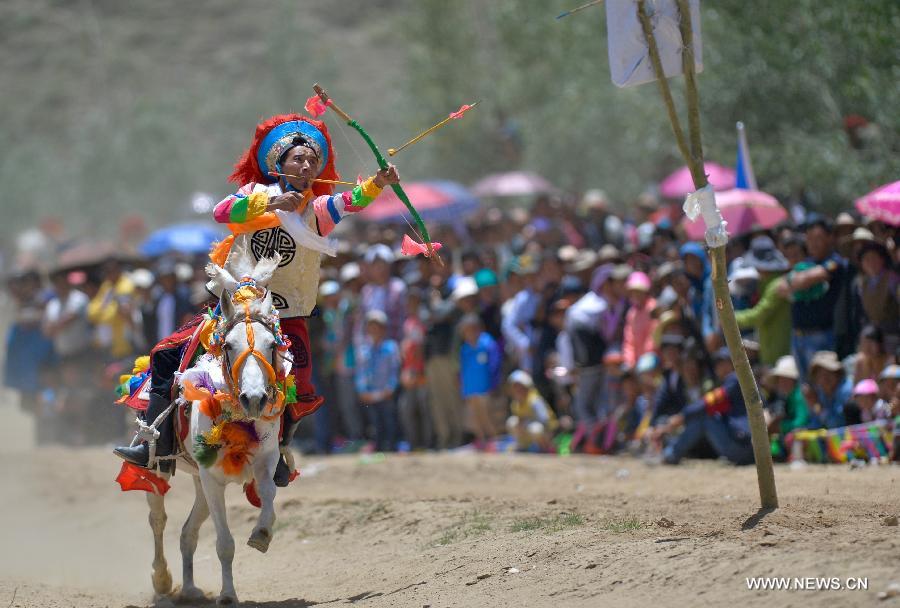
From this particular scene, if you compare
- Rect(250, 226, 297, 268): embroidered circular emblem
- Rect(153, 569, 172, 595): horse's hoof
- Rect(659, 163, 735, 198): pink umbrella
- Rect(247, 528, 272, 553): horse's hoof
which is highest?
Rect(659, 163, 735, 198): pink umbrella

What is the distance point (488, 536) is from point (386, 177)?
292 cm

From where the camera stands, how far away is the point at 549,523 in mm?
9805

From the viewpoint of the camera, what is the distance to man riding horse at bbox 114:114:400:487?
8.97 meters

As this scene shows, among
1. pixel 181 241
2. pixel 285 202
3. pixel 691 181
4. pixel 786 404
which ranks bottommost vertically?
pixel 786 404

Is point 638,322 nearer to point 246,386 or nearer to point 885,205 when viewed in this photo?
point 885,205

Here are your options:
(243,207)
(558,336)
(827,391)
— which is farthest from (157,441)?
(558,336)

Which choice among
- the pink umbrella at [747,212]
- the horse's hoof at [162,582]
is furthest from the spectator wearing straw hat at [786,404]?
the horse's hoof at [162,582]

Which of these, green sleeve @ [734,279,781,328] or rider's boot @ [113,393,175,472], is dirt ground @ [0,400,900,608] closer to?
rider's boot @ [113,393,175,472]

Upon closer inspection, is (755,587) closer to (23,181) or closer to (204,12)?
(23,181)

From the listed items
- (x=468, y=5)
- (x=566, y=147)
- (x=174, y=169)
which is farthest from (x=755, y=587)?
(x=174, y=169)

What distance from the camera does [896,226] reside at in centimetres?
1277

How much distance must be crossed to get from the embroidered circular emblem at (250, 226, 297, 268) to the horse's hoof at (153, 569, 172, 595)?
267 centimetres

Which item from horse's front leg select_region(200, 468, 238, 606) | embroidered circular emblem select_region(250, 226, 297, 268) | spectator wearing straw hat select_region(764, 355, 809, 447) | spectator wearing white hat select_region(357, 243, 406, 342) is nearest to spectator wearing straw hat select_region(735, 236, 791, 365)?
spectator wearing straw hat select_region(764, 355, 809, 447)

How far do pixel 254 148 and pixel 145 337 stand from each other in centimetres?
1056
